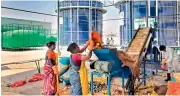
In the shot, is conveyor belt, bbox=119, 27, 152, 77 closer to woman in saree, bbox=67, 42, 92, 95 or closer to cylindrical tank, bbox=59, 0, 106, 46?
woman in saree, bbox=67, 42, 92, 95

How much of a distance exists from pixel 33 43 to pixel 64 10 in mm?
5093

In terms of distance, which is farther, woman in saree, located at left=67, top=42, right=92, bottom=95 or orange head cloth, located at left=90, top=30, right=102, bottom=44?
orange head cloth, located at left=90, top=30, right=102, bottom=44

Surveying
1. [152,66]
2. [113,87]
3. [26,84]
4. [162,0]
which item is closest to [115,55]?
[113,87]

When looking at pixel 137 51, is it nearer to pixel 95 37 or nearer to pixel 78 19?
pixel 95 37

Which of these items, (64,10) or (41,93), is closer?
(41,93)

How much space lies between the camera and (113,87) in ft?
17.3

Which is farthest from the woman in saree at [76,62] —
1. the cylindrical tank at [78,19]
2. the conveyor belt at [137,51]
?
the cylindrical tank at [78,19]

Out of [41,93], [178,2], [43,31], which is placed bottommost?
[41,93]

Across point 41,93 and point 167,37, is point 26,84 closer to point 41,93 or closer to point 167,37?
point 41,93

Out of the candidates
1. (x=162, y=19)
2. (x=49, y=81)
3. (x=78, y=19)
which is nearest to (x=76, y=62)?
(x=49, y=81)

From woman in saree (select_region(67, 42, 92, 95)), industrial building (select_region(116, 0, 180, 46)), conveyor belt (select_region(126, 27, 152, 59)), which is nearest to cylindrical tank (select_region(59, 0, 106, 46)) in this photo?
industrial building (select_region(116, 0, 180, 46))

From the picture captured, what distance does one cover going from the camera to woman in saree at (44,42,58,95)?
13.8 ft

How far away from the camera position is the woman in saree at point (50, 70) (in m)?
4.21

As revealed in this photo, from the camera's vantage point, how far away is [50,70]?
4.31m
